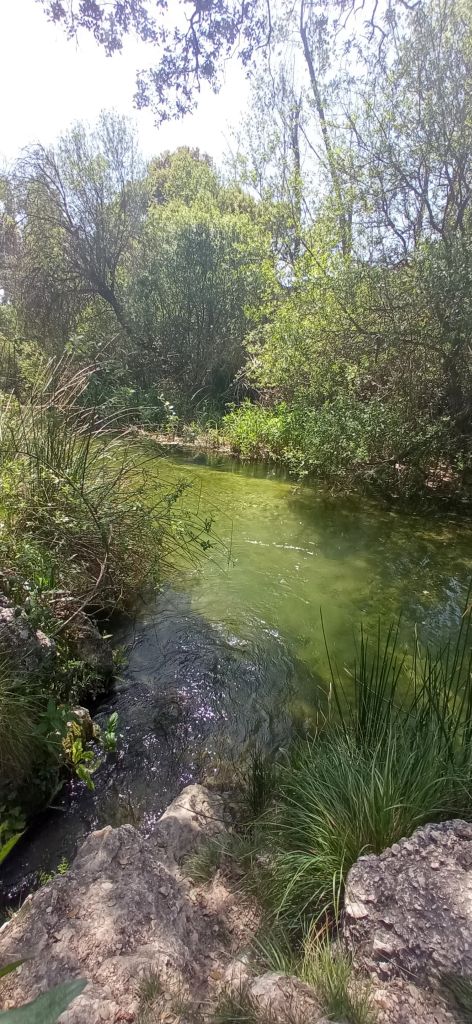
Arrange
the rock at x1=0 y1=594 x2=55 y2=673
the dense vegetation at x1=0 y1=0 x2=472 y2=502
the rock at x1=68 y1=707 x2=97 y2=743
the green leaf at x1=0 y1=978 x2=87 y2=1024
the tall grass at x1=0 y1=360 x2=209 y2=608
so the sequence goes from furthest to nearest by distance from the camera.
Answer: the dense vegetation at x1=0 y1=0 x2=472 y2=502
the tall grass at x1=0 y1=360 x2=209 y2=608
the rock at x1=68 y1=707 x2=97 y2=743
the rock at x1=0 y1=594 x2=55 y2=673
the green leaf at x1=0 y1=978 x2=87 y2=1024

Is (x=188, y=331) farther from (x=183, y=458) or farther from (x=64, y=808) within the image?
(x=64, y=808)

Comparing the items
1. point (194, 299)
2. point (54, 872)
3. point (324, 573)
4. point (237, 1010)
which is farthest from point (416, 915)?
point (194, 299)

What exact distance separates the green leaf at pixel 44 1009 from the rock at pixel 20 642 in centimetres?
219

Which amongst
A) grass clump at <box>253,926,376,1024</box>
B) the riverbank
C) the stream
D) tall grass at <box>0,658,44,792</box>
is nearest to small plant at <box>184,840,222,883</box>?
grass clump at <box>253,926,376,1024</box>

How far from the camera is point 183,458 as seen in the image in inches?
430

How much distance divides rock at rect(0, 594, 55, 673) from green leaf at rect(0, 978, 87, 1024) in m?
2.19

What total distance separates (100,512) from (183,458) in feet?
24.4

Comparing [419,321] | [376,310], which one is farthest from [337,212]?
[419,321]

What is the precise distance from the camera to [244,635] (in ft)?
13.6

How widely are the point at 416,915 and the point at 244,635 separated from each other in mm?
2800

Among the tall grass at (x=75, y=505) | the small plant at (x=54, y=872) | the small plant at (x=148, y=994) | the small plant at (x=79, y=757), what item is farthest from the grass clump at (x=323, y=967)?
the tall grass at (x=75, y=505)

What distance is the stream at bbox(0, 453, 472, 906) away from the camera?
102 inches

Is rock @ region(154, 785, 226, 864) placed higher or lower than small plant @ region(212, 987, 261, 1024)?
lower

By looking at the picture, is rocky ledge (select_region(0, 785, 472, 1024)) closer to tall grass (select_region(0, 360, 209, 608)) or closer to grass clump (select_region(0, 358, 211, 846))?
grass clump (select_region(0, 358, 211, 846))
